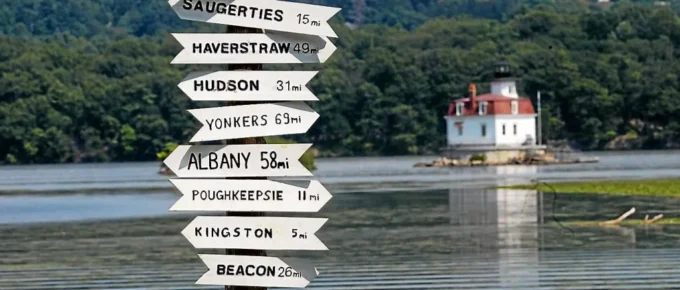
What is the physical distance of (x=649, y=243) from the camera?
31.7m

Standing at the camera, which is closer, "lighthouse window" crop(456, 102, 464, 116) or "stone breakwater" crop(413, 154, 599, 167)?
"stone breakwater" crop(413, 154, 599, 167)

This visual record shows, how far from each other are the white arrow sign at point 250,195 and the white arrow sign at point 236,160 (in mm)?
80

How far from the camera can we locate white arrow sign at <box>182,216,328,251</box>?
44.5ft

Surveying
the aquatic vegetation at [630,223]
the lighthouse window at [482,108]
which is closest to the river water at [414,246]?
the aquatic vegetation at [630,223]

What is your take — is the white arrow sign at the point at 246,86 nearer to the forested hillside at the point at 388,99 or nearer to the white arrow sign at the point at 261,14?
the white arrow sign at the point at 261,14

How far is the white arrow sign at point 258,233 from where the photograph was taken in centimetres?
1355

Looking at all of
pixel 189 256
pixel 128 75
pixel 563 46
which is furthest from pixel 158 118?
pixel 189 256

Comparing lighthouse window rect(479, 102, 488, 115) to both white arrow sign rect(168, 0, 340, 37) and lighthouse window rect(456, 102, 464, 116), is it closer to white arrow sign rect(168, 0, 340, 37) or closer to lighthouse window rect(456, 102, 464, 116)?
lighthouse window rect(456, 102, 464, 116)

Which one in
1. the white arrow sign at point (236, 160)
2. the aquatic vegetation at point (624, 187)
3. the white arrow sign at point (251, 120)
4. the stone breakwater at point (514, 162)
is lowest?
the stone breakwater at point (514, 162)

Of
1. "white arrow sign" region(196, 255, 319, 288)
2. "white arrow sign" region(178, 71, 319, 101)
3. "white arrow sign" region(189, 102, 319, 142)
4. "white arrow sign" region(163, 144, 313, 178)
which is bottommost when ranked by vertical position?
"white arrow sign" region(196, 255, 319, 288)

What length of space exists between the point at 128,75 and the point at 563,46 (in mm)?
48291

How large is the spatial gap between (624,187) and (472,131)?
199 ft

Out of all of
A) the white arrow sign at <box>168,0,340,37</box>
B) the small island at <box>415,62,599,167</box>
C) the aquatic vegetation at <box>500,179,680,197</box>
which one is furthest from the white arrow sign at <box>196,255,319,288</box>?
the small island at <box>415,62,599,167</box>

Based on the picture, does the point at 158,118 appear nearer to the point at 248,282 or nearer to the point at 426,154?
the point at 426,154
